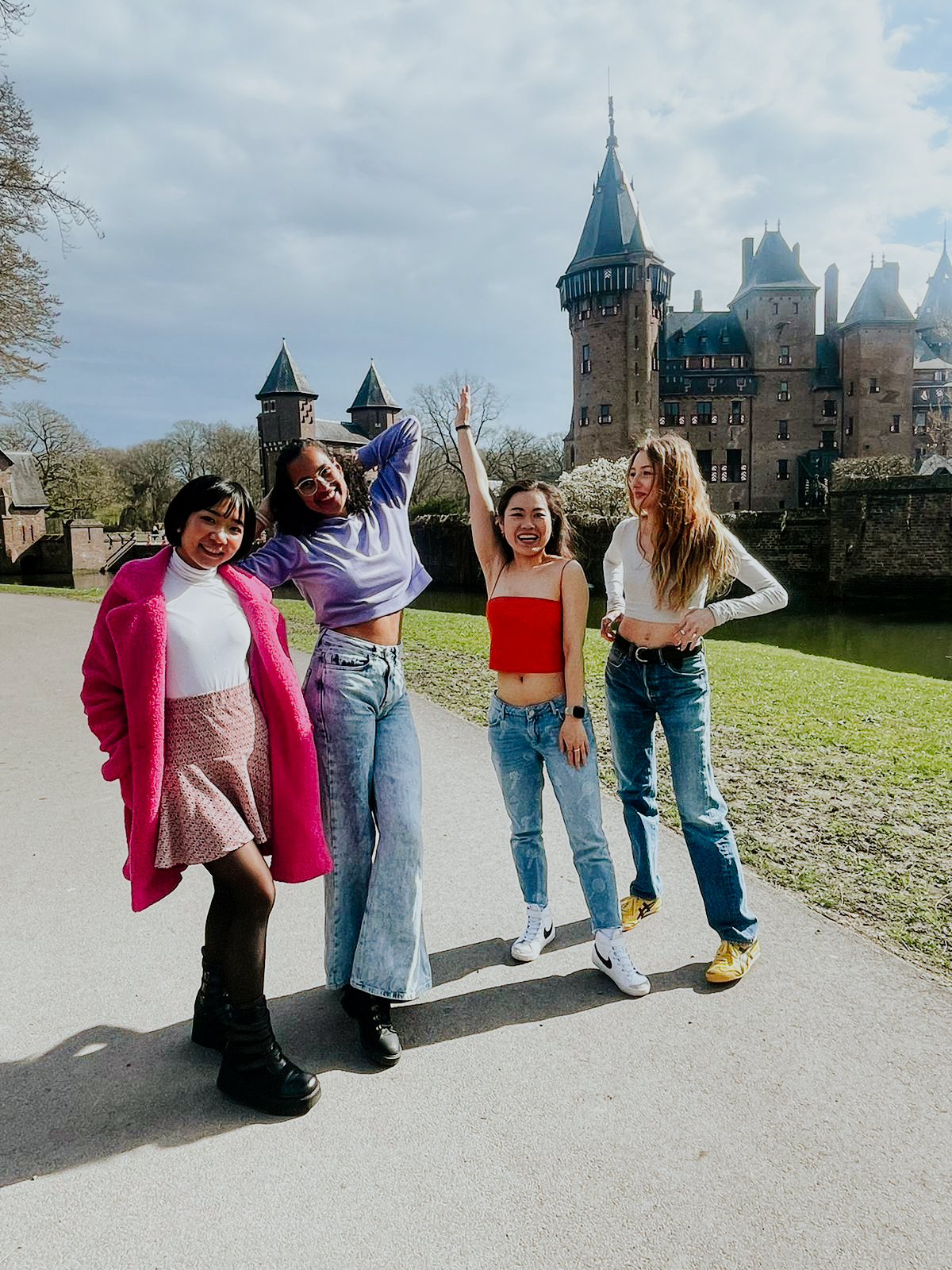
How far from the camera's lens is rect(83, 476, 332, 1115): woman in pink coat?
100 inches

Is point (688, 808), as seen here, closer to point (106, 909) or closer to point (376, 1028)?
point (376, 1028)

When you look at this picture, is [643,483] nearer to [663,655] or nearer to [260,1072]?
[663,655]

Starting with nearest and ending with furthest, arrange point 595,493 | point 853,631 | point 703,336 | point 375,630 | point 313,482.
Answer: point 313,482, point 375,630, point 853,631, point 595,493, point 703,336


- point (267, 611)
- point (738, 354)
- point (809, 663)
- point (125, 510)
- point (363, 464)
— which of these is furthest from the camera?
point (125, 510)

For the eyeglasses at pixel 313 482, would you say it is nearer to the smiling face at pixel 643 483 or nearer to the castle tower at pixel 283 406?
the smiling face at pixel 643 483

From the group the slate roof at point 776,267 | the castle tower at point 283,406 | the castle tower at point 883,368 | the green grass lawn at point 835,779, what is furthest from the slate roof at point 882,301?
the green grass lawn at point 835,779

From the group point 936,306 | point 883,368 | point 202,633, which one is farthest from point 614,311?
point 202,633

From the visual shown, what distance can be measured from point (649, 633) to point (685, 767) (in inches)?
21.7

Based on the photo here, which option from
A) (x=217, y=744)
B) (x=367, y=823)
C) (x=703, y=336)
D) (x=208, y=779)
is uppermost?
(x=703, y=336)

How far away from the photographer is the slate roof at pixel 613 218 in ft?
180

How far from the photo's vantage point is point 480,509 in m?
3.59

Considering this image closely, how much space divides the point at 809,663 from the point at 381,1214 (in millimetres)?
11423

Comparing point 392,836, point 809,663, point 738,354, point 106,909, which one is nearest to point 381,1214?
point 392,836

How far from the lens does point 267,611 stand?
2826 millimetres
